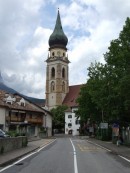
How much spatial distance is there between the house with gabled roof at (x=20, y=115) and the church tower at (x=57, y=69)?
5191 cm

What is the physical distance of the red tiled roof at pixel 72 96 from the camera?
534 ft

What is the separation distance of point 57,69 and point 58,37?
1350 cm

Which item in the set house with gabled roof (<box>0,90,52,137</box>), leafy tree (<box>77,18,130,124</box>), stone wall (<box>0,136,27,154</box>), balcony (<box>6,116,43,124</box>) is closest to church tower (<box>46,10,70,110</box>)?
house with gabled roof (<box>0,90,52,137</box>)

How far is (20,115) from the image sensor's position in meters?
Result: 91.7

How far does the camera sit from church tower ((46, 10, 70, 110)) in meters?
166

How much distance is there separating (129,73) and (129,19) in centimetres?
654

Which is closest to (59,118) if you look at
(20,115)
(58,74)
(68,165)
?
Answer: (58,74)

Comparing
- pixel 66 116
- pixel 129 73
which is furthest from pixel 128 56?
pixel 66 116

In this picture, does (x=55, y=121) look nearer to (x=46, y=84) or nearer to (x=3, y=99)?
(x=46, y=84)

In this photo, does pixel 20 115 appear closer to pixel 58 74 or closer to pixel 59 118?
pixel 59 118

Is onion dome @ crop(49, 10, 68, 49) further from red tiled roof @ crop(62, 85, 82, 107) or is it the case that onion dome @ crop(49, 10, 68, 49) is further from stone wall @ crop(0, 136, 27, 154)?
stone wall @ crop(0, 136, 27, 154)

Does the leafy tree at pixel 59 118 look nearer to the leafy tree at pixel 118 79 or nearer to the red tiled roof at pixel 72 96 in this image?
the red tiled roof at pixel 72 96

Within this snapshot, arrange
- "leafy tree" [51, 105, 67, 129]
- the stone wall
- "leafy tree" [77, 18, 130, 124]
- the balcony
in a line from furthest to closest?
"leafy tree" [51, 105, 67, 129] → the balcony → "leafy tree" [77, 18, 130, 124] → the stone wall

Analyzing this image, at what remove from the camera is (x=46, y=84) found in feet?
568
